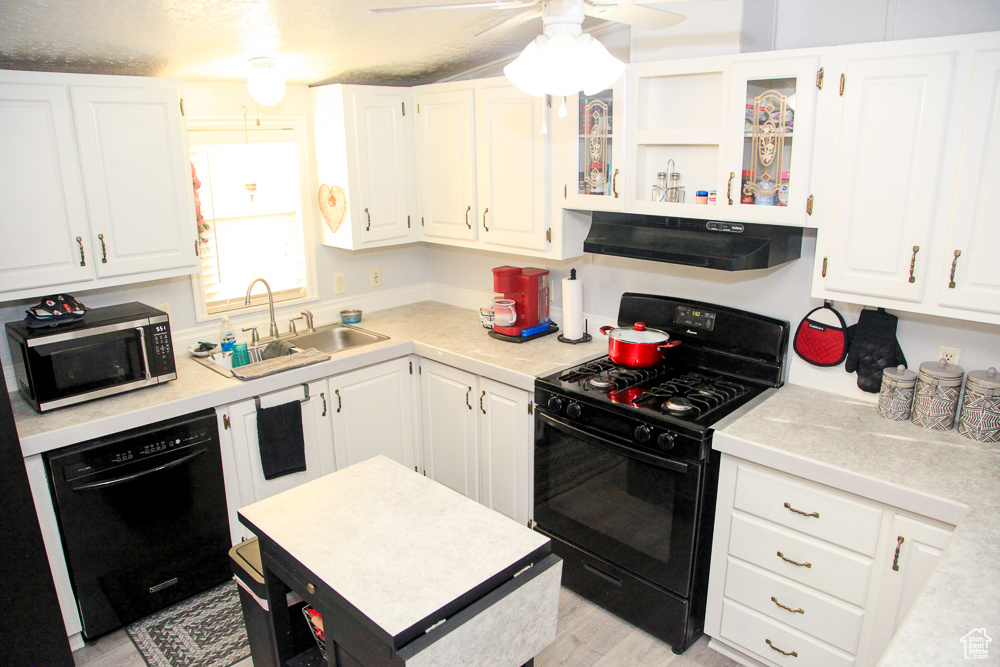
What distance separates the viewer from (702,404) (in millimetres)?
2596

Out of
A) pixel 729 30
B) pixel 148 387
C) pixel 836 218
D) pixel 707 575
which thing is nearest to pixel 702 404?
pixel 707 575

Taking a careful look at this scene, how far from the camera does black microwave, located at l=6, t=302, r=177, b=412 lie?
2609 mm

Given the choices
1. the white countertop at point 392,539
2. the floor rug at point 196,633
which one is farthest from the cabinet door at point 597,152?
the floor rug at point 196,633

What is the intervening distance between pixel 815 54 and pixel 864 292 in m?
0.83

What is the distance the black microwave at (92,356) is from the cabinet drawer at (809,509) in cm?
242

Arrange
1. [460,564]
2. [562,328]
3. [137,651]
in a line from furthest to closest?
1. [562,328]
2. [137,651]
3. [460,564]

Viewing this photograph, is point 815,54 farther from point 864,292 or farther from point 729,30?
point 864,292

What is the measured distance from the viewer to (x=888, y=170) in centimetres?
220

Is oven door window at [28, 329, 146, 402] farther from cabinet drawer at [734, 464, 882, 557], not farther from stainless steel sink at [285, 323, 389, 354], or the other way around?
cabinet drawer at [734, 464, 882, 557]

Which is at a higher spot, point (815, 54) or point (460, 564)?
point (815, 54)

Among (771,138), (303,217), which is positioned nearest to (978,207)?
(771,138)

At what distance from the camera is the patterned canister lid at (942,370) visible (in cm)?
231

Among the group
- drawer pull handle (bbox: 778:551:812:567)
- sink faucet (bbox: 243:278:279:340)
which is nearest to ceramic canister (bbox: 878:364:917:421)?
drawer pull handle (bbox: 778:551:812:567)

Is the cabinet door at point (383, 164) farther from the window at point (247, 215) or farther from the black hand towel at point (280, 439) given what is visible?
the black hand towel at point (280, 439)
